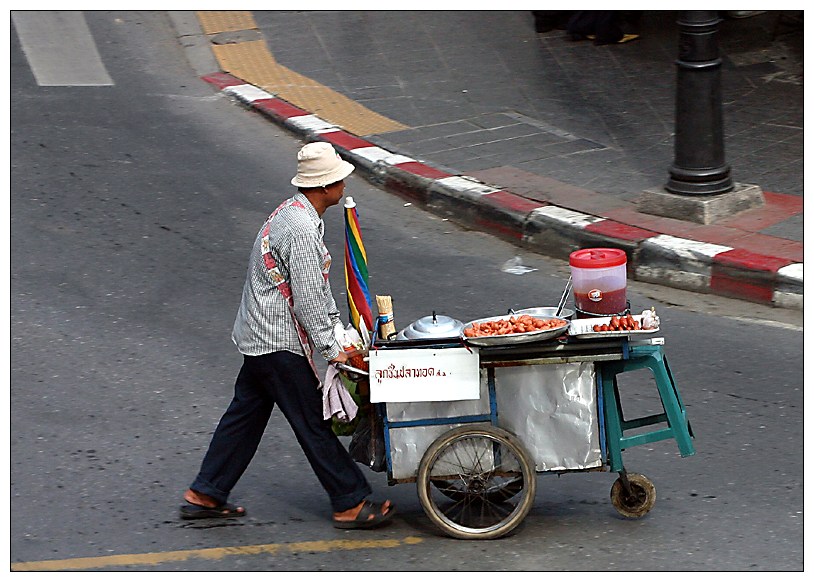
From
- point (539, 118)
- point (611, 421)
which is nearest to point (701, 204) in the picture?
point (539, 118)

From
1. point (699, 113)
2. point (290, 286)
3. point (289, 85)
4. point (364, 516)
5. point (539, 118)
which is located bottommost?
point (364, 516)

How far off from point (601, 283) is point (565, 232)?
137 inches

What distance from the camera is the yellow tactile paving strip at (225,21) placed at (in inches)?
522

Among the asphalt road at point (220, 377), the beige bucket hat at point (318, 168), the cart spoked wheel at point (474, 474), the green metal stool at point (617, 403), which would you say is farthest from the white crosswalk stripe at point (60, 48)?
the green metal stool at point (617, 403)

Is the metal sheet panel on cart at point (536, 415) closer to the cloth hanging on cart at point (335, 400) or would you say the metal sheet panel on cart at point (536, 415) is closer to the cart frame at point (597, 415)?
the cart frame at point (597, 415)

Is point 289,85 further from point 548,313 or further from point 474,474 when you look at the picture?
point 474,474

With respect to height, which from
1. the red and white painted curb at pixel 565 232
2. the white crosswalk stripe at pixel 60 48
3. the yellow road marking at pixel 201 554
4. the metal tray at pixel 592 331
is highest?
the white crosswalk stripe at pixel 60 48

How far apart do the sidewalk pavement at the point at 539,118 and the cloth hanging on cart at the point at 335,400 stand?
3.59m

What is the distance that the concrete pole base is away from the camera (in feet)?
27.7

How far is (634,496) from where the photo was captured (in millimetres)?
5172

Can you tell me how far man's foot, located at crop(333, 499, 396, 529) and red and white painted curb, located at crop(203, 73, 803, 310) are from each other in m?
3.44

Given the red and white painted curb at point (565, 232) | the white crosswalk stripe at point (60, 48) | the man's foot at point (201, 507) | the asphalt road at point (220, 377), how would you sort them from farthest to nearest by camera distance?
1. the white crosswalk stripe at point (60, 48)
2. the red and white painted curb at point (565, 232)
3. the man's foot at point (201, 507)
4. the asphalt road at point (220, 377)

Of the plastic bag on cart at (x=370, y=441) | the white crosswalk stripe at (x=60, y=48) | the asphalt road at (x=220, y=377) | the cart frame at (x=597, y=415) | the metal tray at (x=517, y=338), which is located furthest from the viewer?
the white crosswalk stripe at (x=60, y=48)
